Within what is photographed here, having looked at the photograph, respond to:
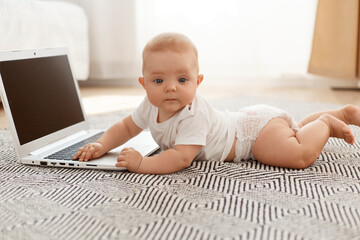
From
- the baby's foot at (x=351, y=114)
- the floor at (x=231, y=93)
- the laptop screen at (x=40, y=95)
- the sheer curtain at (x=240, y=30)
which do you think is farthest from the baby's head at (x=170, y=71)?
the sheer curtain at (x=240, y=30)

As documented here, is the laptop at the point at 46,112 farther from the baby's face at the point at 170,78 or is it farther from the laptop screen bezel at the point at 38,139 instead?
the baby's face at the point at 170,78

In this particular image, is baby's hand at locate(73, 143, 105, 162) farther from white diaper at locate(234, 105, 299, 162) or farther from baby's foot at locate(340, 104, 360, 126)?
baby's foot at locate(340, 104, 360, 126)

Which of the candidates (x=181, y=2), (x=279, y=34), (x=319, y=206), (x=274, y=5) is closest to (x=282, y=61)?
(x=279, y=34)

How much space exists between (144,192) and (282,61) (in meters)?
1.97

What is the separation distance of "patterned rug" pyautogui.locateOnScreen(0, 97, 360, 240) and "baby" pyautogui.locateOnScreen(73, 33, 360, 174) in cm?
3

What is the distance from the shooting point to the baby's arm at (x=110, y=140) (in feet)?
3.15

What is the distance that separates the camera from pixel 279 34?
249 cm

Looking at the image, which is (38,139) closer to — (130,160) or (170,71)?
(130,160)

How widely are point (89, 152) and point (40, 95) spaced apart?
0.78 feet

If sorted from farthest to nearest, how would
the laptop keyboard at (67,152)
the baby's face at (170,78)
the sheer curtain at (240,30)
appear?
the sheer curtain at (240,30), the laptop keyboard at (67,152), the baby's face at (170,78)

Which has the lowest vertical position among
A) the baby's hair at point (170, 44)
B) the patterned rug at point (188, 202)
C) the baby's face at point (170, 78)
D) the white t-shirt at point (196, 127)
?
the patterned rug at point (188, 202)

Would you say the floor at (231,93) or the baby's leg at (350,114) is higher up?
the baby's leg at (350,114)

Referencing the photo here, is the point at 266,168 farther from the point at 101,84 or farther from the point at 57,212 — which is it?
the point at 101,84

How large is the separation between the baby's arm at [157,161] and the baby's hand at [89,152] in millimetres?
100
